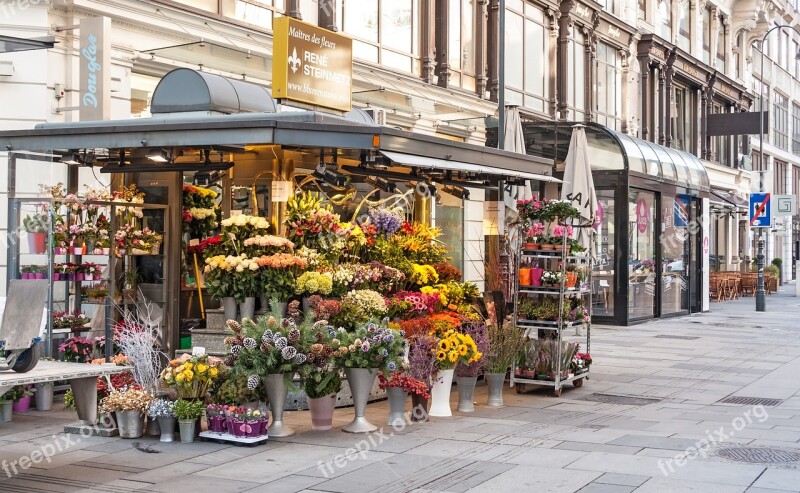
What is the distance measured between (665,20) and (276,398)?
1253 inches

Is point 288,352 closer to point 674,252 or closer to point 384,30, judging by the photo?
point 384,30

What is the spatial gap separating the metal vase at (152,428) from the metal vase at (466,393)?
11.8ft

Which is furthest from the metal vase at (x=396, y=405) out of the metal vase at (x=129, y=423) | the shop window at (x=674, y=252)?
the shop window at (x=674, y=252)

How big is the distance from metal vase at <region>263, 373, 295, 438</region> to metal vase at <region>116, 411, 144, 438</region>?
1251 millimetres

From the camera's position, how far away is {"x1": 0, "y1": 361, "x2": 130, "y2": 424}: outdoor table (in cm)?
775

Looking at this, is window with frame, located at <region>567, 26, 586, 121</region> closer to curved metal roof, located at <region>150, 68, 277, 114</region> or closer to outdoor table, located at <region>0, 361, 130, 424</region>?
curved metal roof, located at <region>150, 68, 277, 114</region>

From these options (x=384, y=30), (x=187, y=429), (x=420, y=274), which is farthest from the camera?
(x=384, y=30)

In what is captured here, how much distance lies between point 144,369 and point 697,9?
118 feet

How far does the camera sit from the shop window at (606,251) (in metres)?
24.7

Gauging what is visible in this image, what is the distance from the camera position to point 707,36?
4362cm

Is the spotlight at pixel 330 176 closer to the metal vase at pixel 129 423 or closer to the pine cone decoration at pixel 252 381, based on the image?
the pine cone decoration at pixel 252 381

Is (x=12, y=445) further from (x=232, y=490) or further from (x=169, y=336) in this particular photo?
(x=169, y=336)

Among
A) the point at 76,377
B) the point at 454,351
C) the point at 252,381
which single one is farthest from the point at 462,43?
the point at 76,377

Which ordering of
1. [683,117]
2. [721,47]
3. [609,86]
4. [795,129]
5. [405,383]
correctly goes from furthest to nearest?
[795,129] < [721,47] < [683,117] < [609,86] < [405,383]
